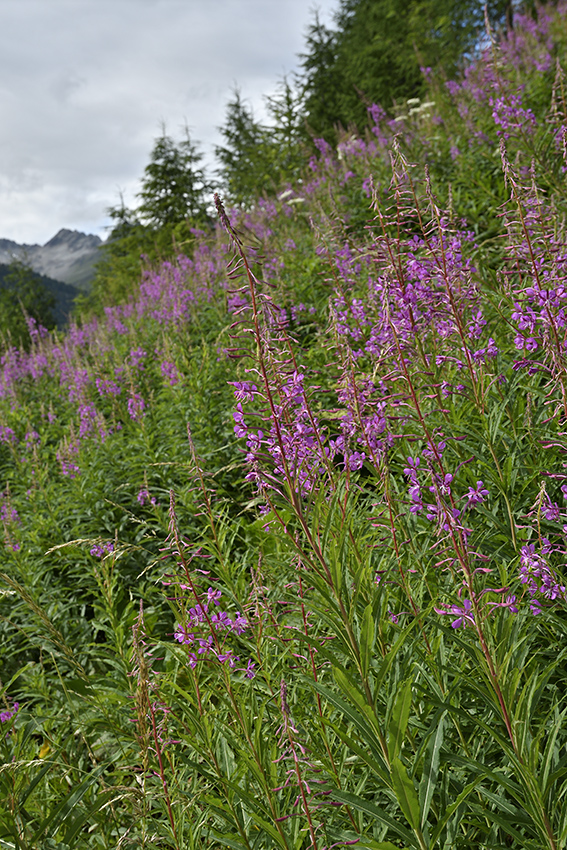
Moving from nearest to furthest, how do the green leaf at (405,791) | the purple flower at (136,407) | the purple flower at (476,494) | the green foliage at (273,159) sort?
the green leaf at (405,791)
the purple flower at (476,494)
the purple flower at (136,407)
the green foliage at (273,159)

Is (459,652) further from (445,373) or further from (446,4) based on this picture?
(446,4)

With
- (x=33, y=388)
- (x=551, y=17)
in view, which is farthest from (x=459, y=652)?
(x=551, y=17)

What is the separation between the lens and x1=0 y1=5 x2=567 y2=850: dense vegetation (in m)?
1.38

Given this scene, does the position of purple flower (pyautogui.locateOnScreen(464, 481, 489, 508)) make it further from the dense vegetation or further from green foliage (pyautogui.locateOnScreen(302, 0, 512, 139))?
green foliage (pyautogui.locateOnScreen(302, 0, 512, 139))

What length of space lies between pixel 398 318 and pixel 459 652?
4.69 feet

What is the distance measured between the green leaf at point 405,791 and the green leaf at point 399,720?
0.04m

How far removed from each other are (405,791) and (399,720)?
0.46ft

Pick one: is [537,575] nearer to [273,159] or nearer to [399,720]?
[399,720]

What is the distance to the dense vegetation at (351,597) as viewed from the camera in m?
1.38

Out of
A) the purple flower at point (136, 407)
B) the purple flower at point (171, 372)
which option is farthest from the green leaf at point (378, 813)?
the purple flower at point (171, 372)

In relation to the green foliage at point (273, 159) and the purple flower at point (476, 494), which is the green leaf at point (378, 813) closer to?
the purple flower at point (476, 494)

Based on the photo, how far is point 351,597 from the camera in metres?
1.47

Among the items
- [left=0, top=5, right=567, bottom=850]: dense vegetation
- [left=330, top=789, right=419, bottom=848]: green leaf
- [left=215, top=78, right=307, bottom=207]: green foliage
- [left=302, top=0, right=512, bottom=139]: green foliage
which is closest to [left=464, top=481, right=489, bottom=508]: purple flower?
[left=0, top=5, right=567, bottom=850]: dense vegetation

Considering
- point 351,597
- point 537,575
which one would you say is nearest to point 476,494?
point 537,575
